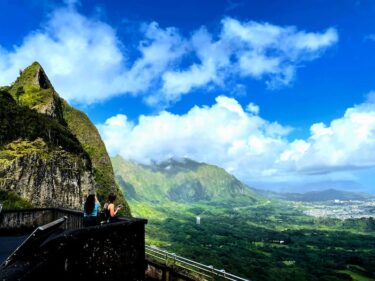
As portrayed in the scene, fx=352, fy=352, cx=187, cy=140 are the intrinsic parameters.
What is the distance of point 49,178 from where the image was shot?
6309 centimetres

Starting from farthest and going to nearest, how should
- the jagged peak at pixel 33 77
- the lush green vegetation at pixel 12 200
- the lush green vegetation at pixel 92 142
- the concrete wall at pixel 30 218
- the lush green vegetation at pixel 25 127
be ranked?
the lush green vegetation at pixel 92 142
the jagged peak at pixel 33 77
the lush green vegetation at pixel 25 127
the lush green vegetation at pixel 12 200
the concrete wall at pixel 30 218

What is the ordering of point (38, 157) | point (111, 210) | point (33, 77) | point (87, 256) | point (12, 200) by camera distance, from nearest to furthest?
point (87, 256) < point (111, 210) < point (12, 200) < point (38, 157) < point (33, 77)

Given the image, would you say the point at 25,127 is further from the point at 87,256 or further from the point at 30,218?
the point at 87,256

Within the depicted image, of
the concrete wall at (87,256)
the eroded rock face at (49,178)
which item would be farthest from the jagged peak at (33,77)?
the concrete wall at (87,256)

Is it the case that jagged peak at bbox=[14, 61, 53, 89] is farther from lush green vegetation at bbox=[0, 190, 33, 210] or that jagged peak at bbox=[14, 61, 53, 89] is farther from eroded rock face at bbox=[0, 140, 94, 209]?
lush green vegetation at bbox=[0, 190, 33, 210]

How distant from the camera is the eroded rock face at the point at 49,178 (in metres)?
55.3

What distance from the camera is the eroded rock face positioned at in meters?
55.3

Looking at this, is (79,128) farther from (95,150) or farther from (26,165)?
(26,165)

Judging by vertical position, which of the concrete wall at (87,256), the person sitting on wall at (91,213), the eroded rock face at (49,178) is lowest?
the concrete wall at (87,256)

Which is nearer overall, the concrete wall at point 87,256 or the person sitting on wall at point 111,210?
the concrete wall at point 87,256

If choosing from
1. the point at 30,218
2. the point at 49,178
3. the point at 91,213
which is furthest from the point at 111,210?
the point at 49,178

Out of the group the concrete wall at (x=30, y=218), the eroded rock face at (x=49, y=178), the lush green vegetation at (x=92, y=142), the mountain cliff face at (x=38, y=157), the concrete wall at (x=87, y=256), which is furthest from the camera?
the lush green vegetation at (x=92, y=142)

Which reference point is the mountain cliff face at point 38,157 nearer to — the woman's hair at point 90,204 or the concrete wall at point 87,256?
the woman's hair at point 90,204

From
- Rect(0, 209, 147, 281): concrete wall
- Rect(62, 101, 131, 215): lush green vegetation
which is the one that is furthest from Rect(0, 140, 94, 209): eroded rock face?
Rect(0, 209, 147, 281): concrete wall
